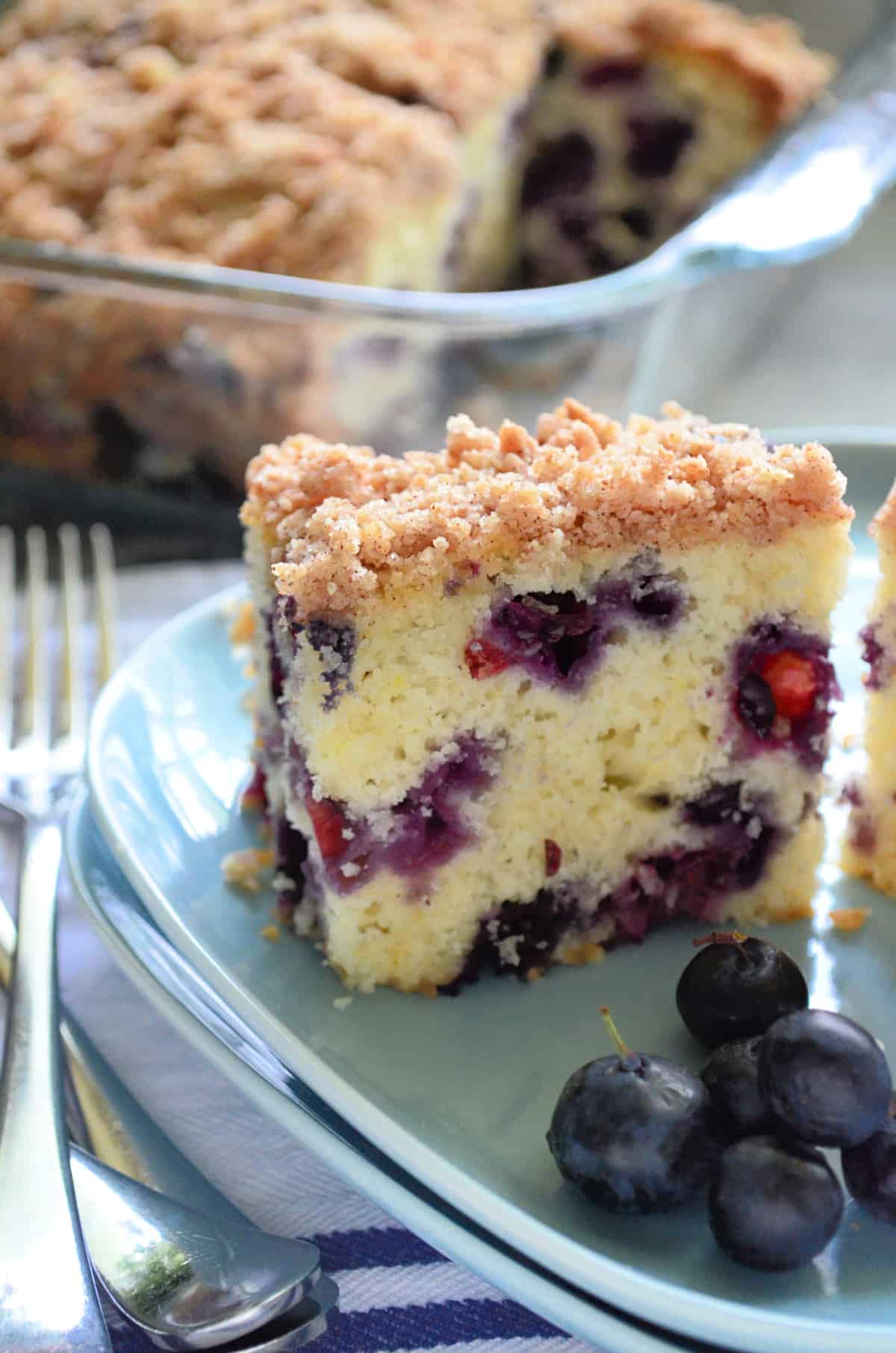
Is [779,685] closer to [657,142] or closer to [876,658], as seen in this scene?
[876,658]

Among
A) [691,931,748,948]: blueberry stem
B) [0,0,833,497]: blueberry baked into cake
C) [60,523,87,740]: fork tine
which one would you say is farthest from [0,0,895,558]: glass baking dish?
[691,931,748,948]: blueberry stem

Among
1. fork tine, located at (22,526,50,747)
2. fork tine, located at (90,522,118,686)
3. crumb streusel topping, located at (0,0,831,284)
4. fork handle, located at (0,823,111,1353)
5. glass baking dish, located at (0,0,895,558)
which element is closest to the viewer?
fork handle, located at (0,823,111,1353)

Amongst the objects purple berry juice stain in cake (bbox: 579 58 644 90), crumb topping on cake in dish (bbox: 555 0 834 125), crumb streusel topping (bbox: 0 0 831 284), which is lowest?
crumb streusel topping (bbox: 0 0 831 284)

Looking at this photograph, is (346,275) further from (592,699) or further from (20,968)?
(20,968)

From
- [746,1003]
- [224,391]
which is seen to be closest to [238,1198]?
[746,1003]

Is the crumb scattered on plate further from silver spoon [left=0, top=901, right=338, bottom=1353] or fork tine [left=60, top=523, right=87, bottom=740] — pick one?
fork tine [left=60, top=523, right=87, bottom=740]

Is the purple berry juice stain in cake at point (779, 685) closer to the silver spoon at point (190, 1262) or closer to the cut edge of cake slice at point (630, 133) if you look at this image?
the silver spoon at point (190, 1262)
